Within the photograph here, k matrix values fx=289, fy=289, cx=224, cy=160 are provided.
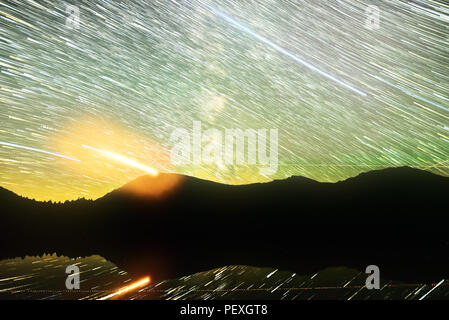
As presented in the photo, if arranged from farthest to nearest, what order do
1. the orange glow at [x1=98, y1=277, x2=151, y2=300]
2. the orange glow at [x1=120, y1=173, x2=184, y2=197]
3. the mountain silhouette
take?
the orange glow at [x1=120, y1=173, x2=184, y2=197] → the mountain silhouette → the orange glow at [x1=98, y1=277, x2=151, y2=300]

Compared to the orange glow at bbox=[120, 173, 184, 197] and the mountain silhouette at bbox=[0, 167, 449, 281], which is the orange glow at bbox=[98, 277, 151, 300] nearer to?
the mountain silhouette at bbox=[0, 167, 449, 281]

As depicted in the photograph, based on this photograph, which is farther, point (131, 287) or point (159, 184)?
point (159, 184)

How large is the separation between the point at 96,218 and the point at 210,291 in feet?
7.41

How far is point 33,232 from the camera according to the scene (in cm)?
412

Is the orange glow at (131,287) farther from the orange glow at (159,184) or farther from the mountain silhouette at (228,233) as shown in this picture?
the orange glow at (159,184)

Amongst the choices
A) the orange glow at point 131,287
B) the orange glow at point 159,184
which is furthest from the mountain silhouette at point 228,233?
the orange glow at point 131,287

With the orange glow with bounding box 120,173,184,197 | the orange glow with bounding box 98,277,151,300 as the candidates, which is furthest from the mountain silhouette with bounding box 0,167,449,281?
the orange glow with bounding box 98,277,151,300

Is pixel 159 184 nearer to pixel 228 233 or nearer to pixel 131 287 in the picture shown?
pixel 228 233

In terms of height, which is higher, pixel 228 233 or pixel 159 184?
pixel 159 184

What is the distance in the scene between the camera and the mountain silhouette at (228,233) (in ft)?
10.7

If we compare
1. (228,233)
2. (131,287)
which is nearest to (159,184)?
(228,233)

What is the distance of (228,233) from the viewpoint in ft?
13.6

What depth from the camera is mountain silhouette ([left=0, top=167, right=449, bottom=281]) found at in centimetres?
328
